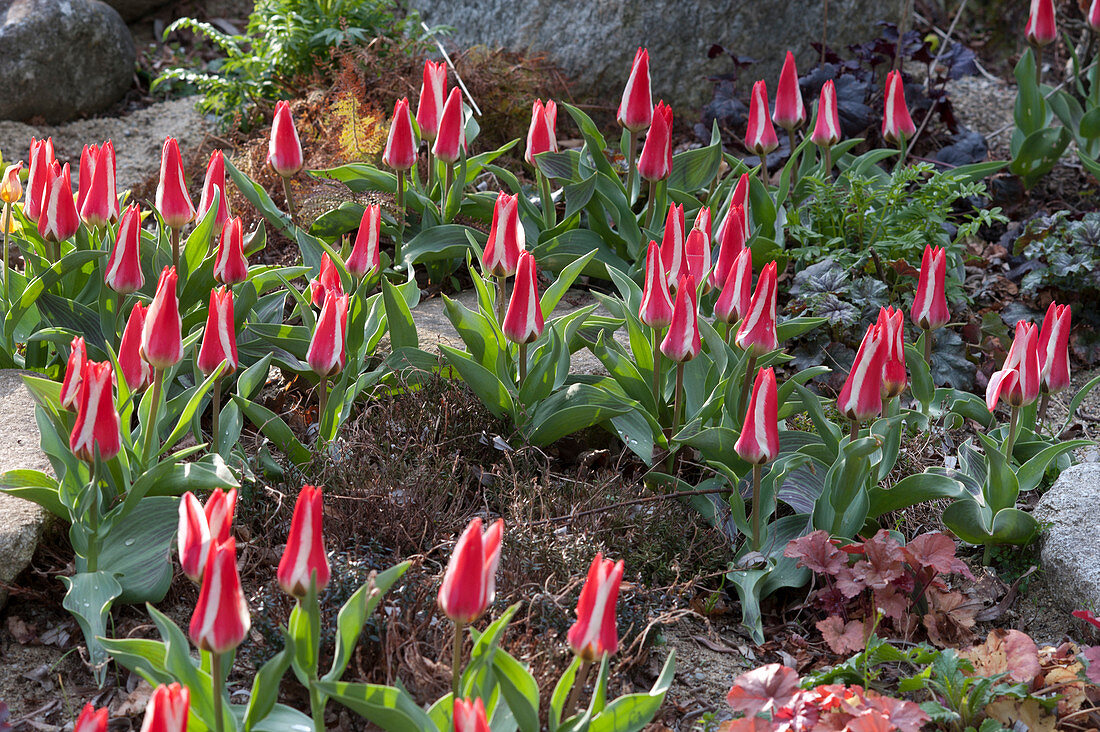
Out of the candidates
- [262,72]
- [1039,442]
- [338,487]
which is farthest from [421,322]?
[262,72]

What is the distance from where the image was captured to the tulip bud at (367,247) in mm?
2615

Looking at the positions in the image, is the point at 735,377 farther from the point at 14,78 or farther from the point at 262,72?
the point at 14,78

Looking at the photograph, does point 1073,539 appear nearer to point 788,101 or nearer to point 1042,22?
point 788,101

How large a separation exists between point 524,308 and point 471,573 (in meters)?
1.00

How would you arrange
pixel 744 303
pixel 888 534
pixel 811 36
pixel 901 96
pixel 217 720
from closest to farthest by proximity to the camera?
pixel 217 720 < pixel 888 534 < pixel 744 303 < pixel 901 96 < pixel 811 36

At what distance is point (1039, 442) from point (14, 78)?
5348 mm

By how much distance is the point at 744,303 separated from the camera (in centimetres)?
249

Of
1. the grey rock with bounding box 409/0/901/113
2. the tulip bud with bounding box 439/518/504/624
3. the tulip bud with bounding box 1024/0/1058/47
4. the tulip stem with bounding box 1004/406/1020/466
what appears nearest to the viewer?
the tulip bud with bounding box 439/518/504/624

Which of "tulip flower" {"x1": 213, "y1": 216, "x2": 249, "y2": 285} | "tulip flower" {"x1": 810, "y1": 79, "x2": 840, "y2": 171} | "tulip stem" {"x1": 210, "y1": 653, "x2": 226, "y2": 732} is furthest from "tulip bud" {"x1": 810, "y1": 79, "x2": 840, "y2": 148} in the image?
"tulip stem" {"x1": 210, "y1": 653, "x2": 226, "y2": 732}

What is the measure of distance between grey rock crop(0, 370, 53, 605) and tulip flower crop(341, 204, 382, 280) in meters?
0.91

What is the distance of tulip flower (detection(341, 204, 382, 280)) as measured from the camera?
262 cm

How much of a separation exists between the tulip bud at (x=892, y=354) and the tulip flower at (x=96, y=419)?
1.62 metres

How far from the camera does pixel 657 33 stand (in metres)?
5.14

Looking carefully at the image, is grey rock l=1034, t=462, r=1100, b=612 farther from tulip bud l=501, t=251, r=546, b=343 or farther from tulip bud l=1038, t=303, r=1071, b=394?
tulip bud l=501, t=251, r=546, b=343
